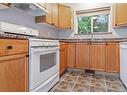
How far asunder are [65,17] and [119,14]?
1385 mm

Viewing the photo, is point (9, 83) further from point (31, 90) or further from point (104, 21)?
point (104, 21)

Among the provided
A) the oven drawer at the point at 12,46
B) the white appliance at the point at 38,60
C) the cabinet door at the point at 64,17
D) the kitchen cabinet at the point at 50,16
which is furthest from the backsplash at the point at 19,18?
the oven drawer at the point at 12,46

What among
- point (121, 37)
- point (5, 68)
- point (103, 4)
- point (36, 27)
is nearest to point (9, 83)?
point (5, 68)

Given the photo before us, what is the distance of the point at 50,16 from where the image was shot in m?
2.84

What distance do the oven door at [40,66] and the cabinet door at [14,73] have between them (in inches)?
3.4

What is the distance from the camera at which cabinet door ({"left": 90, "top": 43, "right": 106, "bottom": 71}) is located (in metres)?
2.93

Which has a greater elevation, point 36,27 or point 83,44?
point 36,27

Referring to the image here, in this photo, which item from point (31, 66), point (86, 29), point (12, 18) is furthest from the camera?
point (86, 29)

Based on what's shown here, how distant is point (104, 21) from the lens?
361cm

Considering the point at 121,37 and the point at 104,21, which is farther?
the point at 104,21

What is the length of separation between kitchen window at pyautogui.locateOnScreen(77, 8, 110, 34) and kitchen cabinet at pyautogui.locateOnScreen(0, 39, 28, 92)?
273cm

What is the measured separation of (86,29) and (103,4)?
83cm

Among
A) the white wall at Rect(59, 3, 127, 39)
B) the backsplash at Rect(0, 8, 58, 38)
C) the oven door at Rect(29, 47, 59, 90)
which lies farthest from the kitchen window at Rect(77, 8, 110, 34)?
the oven door at Rect(29, 47, 59, 90)

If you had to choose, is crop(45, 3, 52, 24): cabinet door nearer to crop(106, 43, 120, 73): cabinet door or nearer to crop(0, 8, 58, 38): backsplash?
crop(0, 8, 58, 38): backsplash
